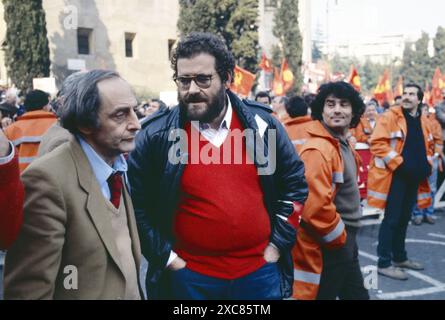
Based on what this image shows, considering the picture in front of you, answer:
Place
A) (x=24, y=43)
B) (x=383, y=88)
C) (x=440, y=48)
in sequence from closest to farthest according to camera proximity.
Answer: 1. (x=383, y=88)
2. (x=24, y=43)
3. (x=440, y=48)

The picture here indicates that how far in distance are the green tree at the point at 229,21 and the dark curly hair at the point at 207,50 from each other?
71.0 ft

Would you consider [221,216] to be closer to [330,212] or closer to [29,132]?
[330,212]

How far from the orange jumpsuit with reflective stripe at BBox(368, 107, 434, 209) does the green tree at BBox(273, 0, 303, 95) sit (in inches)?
1068

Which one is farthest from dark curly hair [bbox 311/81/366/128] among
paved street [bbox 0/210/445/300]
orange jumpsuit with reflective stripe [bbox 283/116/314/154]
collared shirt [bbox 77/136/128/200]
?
orange jumpsuit with reflective stripe [bbox 283/116/314/154]

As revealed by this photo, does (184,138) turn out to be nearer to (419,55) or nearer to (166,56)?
(166,56)

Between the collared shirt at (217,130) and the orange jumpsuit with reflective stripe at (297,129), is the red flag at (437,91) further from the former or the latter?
the collared shirt at (217,130)

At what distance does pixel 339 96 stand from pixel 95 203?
2155mm

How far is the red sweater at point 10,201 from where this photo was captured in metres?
1.50

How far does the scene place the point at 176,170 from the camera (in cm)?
249

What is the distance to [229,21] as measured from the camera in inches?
951

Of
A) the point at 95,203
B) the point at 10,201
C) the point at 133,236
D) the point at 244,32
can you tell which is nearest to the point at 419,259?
the point at 133,236

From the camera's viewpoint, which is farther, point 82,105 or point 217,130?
point 217,130

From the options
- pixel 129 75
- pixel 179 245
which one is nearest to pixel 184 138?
pixel 179 245

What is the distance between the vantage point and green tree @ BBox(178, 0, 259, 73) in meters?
23.6
